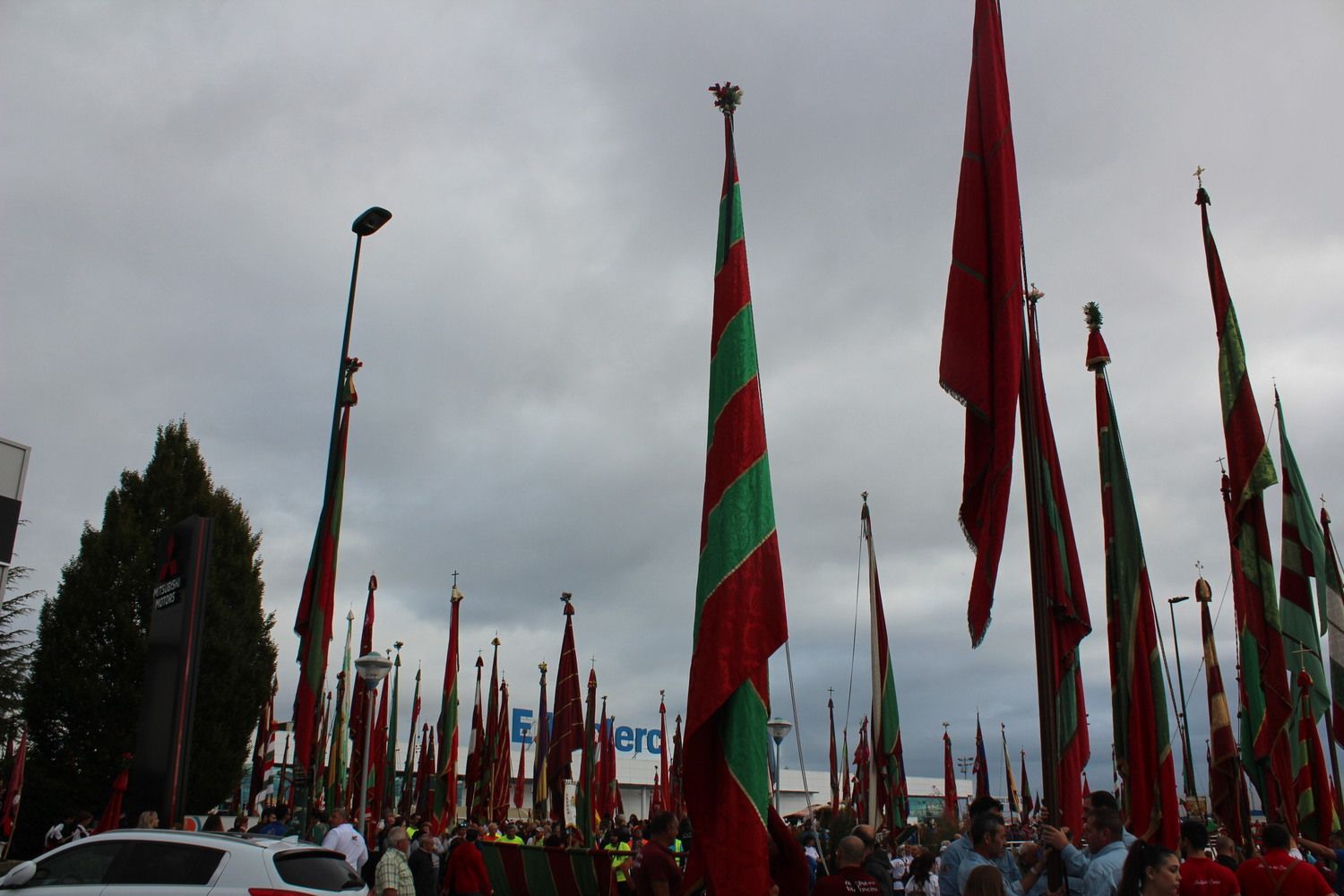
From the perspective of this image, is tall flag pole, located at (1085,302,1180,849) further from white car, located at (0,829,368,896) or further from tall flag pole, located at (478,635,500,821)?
tall flag pole, located at (478,635,500,821)

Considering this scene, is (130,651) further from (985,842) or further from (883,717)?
(985,842)

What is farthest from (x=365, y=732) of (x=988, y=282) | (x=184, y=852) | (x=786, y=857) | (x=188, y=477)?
(x=188, y=477)

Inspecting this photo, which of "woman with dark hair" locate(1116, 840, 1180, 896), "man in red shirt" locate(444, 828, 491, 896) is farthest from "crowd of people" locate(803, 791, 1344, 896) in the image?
"man in red shirt" locate(444, 828, 491, 896)

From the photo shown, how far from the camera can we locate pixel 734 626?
259 inches

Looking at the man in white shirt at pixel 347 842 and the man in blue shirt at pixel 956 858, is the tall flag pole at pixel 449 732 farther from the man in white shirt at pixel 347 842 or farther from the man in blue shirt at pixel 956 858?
the man in blue shirt at pixel 956 858

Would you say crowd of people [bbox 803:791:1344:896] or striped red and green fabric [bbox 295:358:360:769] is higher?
striped red and green fabric [bbox 295:358:360:769]

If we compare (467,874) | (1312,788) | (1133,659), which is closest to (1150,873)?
(1133,659)

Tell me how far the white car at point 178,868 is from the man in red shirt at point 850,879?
493 cm

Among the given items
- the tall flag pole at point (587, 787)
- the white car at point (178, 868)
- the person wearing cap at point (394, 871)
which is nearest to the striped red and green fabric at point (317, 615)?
the person wearing cap at point (394, 871)

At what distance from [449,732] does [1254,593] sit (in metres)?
20.2

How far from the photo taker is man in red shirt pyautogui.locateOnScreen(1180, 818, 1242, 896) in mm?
7820

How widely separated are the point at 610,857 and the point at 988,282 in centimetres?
1166

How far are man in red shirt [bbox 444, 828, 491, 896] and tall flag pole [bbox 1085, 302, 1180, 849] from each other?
8.60 metres

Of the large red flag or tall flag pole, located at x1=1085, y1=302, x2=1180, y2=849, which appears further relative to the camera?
tall flag pole, located at x1=1085, y1=302, x2=1180, y2=849
